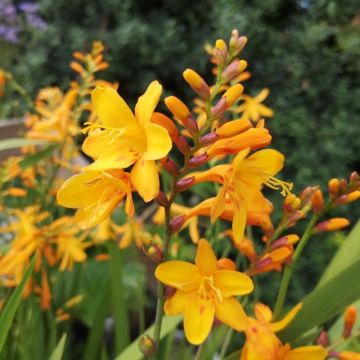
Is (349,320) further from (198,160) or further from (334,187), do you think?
(198,160)

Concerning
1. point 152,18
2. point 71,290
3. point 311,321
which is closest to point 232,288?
point 311,321


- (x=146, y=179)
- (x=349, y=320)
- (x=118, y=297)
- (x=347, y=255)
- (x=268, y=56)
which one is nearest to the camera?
(x=146, y=179)

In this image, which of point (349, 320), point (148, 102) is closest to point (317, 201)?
point (349, 320)

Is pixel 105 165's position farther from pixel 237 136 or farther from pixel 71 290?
pixel 71 290

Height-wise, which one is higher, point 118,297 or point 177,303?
point 177,303

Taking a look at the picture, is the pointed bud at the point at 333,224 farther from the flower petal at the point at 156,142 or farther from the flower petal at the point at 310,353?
the flower petal at the point at 156,142

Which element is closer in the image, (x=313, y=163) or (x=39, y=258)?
(x=39, y=258)

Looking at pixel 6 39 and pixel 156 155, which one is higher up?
pixel 156 155

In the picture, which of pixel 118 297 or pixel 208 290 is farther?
pixel 118 297
